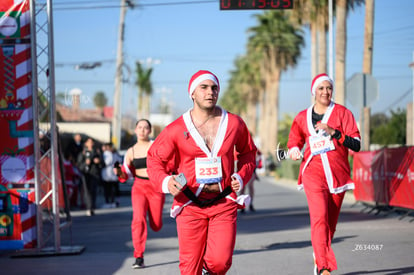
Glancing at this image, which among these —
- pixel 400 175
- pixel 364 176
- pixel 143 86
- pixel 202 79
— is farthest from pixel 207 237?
pixel 143 86

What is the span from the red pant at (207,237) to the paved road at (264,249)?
2.69m

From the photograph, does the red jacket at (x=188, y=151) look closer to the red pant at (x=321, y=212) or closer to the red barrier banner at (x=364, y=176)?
the red pant at (x=321, y=212)

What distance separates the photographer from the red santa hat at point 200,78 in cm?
606

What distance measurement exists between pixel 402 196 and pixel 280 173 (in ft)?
119

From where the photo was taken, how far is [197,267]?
19.5ft

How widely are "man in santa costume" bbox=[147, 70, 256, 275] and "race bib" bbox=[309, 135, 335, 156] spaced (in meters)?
2.00

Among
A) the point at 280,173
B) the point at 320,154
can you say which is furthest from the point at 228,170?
the point at 280,173

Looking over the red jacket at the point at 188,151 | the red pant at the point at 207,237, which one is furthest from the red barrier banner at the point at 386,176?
the red pant at the point at 207,237

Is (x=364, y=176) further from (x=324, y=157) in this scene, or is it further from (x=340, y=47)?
(x=340, y=47)

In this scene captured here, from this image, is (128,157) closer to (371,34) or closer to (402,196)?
(402,196)

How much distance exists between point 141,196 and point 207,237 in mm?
3902

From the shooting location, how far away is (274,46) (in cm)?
6031

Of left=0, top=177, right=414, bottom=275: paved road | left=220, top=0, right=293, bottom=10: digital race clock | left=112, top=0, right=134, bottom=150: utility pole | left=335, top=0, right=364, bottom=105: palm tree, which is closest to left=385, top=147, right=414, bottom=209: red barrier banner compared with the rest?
left=0, top=177, right=414, bottom=275: paved road

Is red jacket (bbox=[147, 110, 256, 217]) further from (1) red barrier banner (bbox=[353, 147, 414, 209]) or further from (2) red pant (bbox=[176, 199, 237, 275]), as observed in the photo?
(1) red barrier banner (bbox=[353, 147, 414, 209])
